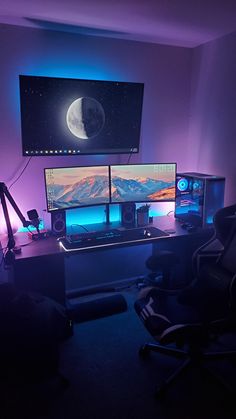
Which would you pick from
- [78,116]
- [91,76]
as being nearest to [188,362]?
[78,116]

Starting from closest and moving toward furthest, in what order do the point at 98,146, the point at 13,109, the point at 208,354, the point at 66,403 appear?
→ the point at 66,403 → the point at 208,354 → the point at 13,109 → the point at 98,146

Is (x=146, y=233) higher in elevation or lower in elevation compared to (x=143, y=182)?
lower

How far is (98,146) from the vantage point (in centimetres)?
288

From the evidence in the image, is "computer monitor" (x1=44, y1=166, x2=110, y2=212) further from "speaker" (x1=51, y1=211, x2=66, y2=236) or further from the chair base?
the chair base

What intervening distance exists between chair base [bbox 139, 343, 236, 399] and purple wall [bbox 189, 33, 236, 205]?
1.38 meters

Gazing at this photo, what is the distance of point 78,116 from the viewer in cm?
274

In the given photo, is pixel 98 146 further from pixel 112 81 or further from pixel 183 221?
pixel 183 221

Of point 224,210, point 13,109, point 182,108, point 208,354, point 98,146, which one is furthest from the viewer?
point 182,108

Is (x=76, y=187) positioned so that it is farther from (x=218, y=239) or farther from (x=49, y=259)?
(x=218, y=239)

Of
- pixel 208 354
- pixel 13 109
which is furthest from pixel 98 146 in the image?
pixel 208 354

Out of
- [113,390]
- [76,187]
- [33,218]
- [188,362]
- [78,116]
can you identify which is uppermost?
[78,116]

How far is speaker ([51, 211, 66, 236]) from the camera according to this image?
2.60m

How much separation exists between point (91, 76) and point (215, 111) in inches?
44.7

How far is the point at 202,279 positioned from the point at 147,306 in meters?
0.37
